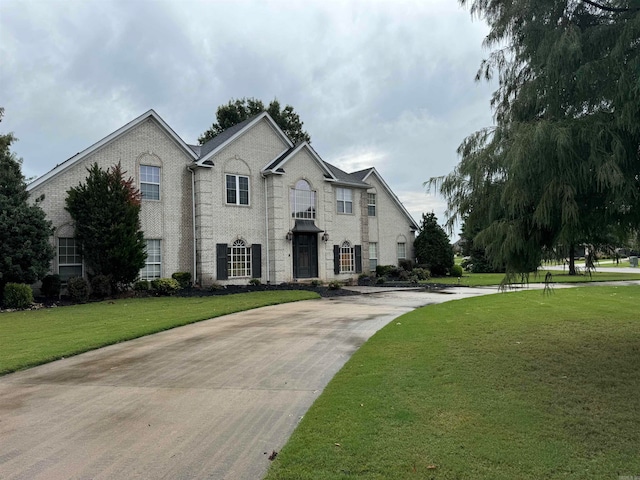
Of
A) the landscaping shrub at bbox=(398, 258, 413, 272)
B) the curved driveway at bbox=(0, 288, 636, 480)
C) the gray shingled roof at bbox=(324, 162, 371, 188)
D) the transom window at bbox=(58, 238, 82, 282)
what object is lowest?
the curved driveway at bbox=(0, 288, 636, 480)

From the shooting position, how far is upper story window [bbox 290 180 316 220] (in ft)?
81.3

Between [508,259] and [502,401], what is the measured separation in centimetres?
169

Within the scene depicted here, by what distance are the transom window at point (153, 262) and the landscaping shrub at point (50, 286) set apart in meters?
3.62

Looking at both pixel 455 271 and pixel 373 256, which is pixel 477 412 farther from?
pixel 455 271

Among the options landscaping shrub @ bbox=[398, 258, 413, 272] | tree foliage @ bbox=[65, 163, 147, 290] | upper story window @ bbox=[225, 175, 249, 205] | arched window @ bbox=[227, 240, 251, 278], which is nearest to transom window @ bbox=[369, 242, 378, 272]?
landscaping shrub @ bbox=[398, 258, 413, 272]

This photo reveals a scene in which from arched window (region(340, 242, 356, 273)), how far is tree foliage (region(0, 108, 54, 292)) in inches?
614

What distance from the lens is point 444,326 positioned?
10086mm

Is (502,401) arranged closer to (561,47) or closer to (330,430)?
(330,430)

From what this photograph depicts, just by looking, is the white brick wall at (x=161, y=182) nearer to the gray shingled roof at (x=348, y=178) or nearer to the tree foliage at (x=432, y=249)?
the gray shingled roof at (x=348, y=178)

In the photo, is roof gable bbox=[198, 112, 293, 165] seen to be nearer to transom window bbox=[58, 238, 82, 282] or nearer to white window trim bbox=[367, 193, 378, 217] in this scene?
transom window bbox=[58, 238, 82, 282]

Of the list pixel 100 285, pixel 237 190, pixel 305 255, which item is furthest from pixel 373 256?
Answer: pixel 100 285

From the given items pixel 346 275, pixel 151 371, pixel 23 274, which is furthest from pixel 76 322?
pixel 346 275

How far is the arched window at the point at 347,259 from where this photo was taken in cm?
2708

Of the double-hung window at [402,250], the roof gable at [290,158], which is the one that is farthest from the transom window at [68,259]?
the double-hung window at [402,250]
